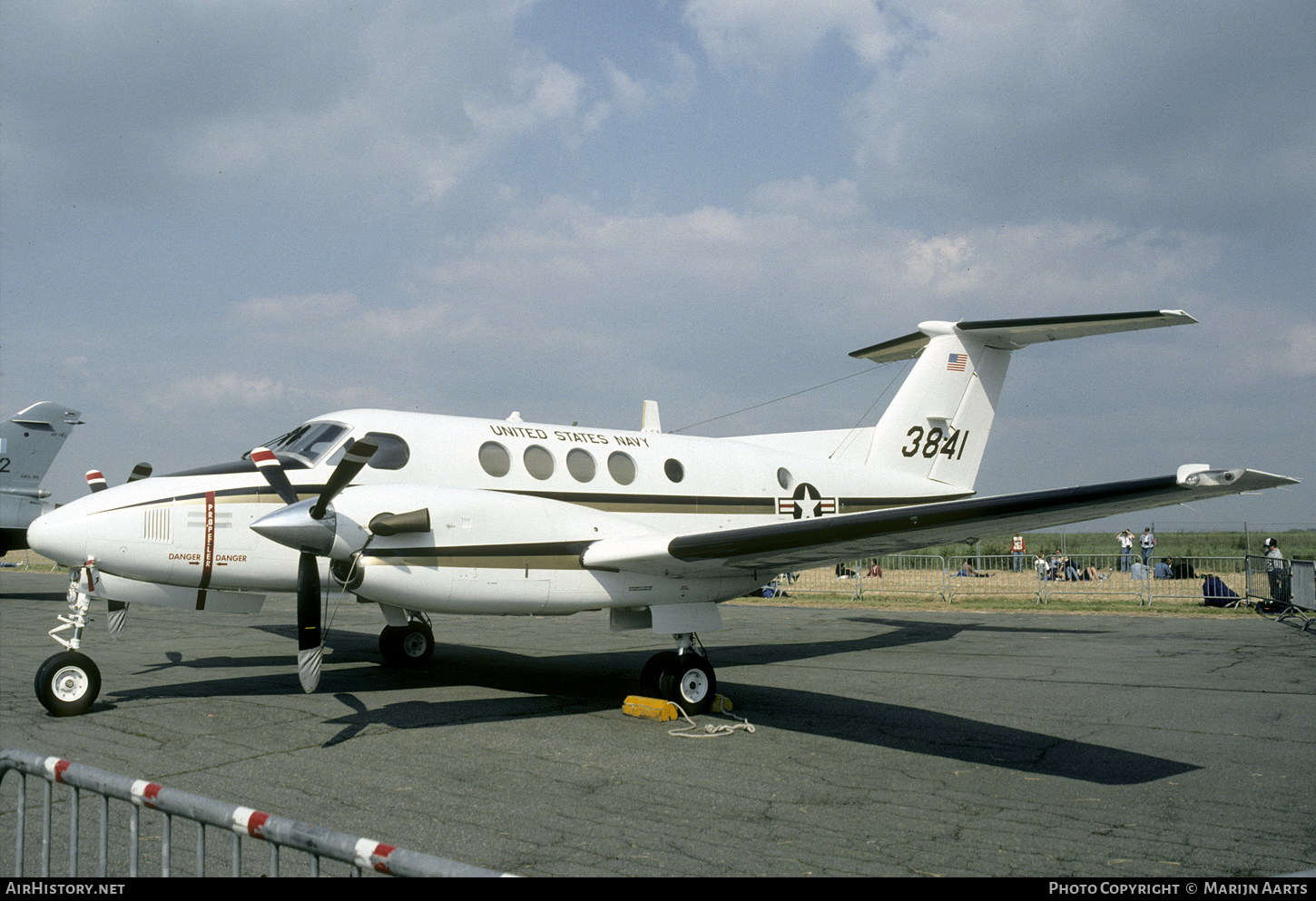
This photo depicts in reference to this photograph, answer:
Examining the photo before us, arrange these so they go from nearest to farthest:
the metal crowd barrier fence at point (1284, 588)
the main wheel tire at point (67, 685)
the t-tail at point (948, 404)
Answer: the main wheel tire at point (67, 685) < the t-tail at point (948, 404) < the metal crowd barrier fence at point (1284, 588)

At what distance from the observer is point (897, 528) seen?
724 cm

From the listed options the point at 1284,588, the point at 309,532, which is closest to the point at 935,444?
the point at 309,532

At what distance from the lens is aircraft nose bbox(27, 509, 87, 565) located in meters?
8.02

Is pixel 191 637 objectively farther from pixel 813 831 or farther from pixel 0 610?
pixel 813 831

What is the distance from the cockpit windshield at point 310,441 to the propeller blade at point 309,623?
141 cm

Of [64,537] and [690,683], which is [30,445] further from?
[690,683]

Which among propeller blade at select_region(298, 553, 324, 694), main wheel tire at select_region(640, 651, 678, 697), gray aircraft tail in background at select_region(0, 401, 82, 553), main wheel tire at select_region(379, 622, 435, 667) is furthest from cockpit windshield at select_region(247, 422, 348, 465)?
gray aircraft tail in background at select_region(0, 401, 82, 553)

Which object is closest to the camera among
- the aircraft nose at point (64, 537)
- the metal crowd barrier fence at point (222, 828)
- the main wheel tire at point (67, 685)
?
the metal crowd barrier fence at point (222, 828)

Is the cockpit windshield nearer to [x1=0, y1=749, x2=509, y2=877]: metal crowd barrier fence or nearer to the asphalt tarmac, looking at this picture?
the asphalt tarmac

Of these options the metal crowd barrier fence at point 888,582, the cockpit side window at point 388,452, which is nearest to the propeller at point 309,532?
the cockpit side window at point 388,452

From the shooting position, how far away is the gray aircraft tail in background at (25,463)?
24828 mm

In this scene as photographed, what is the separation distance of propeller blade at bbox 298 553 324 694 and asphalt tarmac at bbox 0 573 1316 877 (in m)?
0.50

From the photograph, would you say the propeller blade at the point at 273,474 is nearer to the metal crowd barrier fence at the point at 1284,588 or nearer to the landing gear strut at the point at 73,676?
the landing gear strut at the point at 73,676
